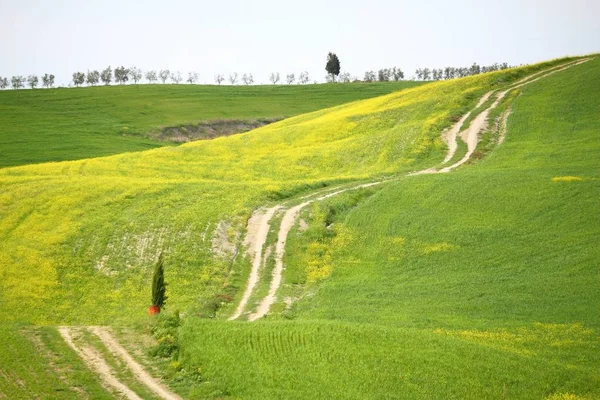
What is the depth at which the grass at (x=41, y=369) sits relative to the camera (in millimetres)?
19719

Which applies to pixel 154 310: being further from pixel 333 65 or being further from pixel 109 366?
pixel 333 65

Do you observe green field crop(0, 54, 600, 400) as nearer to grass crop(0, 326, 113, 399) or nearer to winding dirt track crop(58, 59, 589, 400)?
grass crop(0, 326, 113, 399)

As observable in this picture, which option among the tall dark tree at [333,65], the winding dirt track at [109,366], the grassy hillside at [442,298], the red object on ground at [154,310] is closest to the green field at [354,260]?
the grassy hillside at [442,298]

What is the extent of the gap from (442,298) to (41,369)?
17115 millimetres

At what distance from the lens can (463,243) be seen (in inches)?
1475

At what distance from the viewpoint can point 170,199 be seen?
4744 cm

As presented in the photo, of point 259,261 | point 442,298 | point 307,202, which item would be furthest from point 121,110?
point 442,298

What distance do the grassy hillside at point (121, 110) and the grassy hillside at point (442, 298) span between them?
170ft

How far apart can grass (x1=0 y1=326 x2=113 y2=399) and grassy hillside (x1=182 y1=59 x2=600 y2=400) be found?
3.49m

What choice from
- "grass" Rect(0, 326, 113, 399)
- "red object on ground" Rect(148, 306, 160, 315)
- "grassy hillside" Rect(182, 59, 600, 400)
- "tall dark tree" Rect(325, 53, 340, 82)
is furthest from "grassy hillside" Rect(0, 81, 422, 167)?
"grass" Rect(0, 326, 113, 399)

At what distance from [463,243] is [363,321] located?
12.5 meters

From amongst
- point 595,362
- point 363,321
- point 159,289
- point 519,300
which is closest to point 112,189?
point 159,289

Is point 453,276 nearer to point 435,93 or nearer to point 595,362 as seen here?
point 595,362

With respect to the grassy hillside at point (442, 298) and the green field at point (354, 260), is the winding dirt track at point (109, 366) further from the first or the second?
the grassy hillside at point (442, 298)
